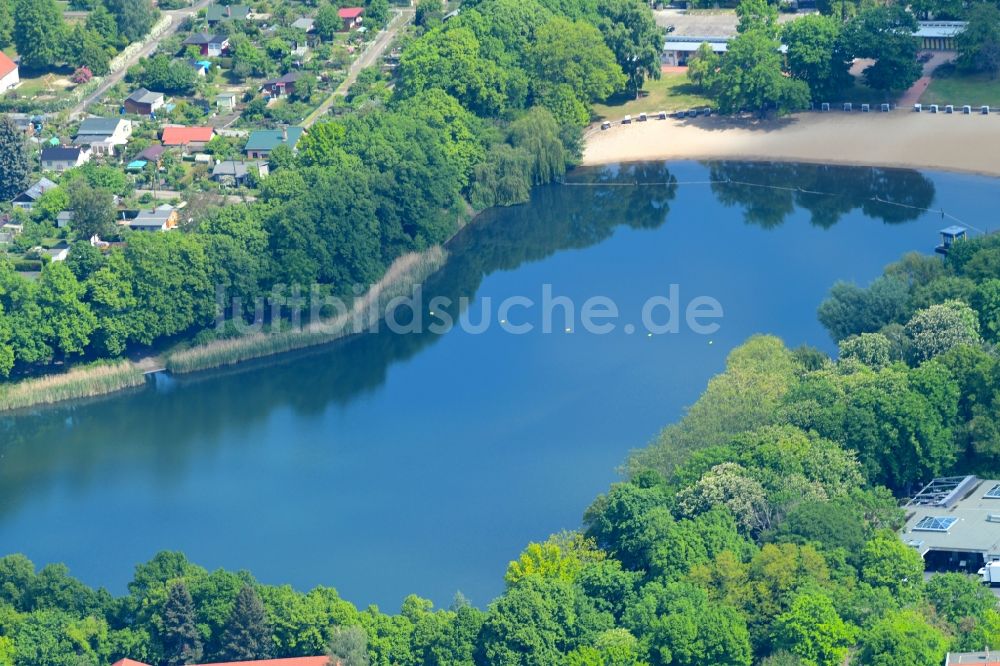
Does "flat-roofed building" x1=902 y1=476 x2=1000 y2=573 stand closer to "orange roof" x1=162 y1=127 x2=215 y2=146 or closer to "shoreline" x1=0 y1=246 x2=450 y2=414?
"shoreline" x1=0 y1=246 x2=450 y2=414

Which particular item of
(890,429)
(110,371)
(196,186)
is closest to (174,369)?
(110,371)

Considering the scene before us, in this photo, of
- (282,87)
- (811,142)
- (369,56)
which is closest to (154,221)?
(282,87)

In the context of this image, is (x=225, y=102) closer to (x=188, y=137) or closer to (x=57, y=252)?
(x=188, y=137)

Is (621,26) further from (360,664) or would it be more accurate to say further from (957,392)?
(360,664)

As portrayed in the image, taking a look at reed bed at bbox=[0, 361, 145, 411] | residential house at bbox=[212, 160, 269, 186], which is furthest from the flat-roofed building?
residential house at bbox=[212, 160, 269, 186]

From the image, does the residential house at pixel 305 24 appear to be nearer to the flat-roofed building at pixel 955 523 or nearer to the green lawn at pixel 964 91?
the green lawn at pixel 964 91

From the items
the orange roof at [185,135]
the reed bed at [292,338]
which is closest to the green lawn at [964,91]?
the reed bed at [292,338]

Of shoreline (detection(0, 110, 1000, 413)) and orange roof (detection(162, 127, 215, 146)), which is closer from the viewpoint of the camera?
shoreline (detection(0, 110, 1000, 413))
